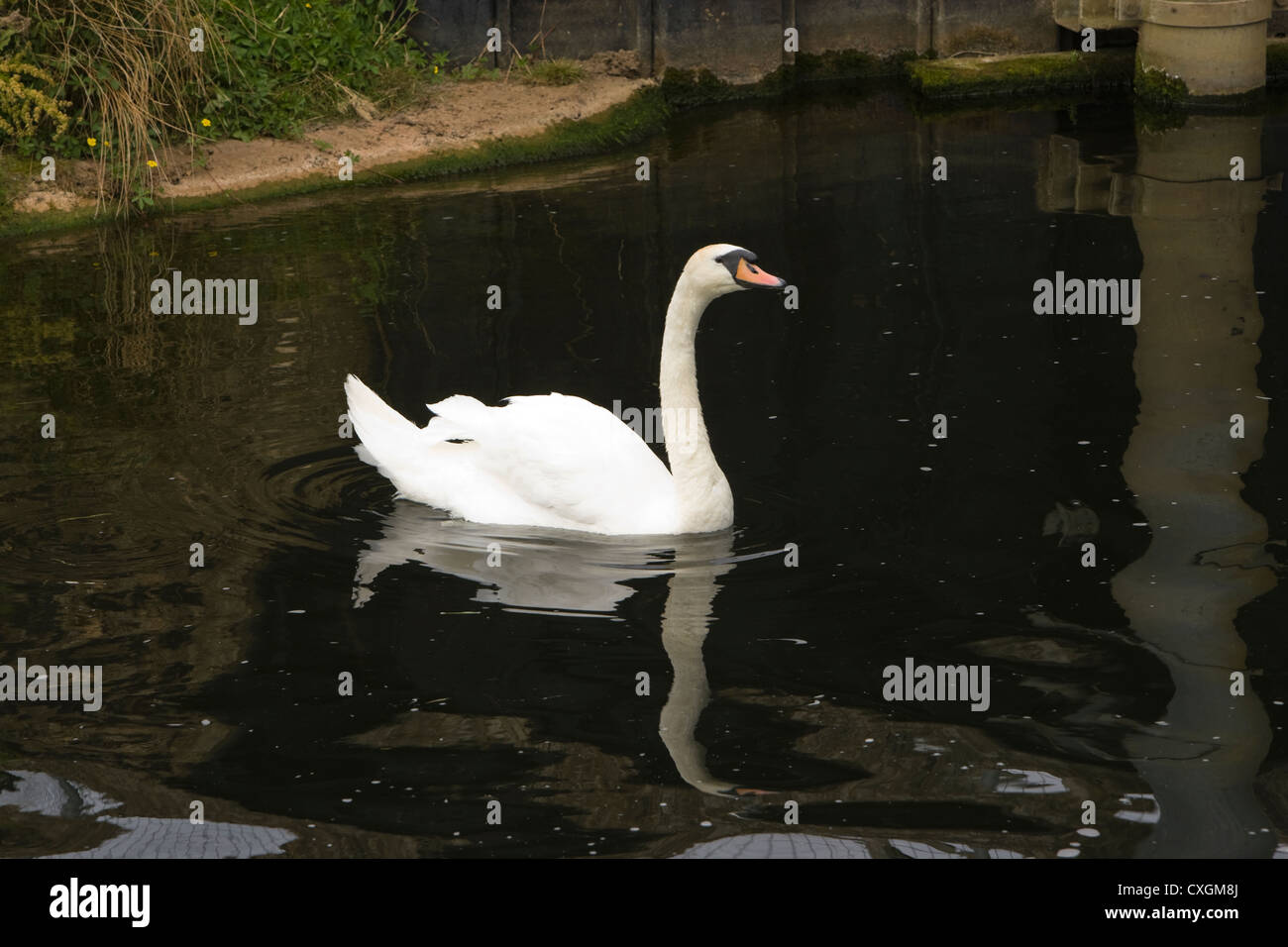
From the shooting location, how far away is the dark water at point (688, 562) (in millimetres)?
5824

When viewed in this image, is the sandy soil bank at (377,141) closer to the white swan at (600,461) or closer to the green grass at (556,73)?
the green grass at (556,73)

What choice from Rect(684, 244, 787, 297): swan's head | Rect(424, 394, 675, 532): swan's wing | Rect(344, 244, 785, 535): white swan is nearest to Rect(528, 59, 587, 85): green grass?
Answer: Rect(344, 244, 785, 535): white swan

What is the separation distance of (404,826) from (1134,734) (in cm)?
249

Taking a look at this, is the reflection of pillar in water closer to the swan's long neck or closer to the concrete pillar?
the swan's long neck

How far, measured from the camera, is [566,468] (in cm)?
782

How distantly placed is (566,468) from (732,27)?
1082 cm

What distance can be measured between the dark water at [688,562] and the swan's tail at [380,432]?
18 centimetres

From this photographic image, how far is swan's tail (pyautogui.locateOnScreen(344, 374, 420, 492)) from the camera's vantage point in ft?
27.7

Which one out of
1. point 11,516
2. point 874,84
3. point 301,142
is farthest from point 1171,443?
point 874,84

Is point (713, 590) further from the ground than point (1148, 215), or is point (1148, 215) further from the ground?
point (1148, 215)

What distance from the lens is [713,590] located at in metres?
7.35

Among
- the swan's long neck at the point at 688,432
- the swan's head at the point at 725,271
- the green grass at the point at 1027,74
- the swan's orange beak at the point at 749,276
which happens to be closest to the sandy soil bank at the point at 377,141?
the green grass at the point at 1027,74

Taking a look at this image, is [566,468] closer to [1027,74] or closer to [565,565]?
[565,565]

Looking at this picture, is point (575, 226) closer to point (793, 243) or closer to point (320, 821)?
point (793, 243)
